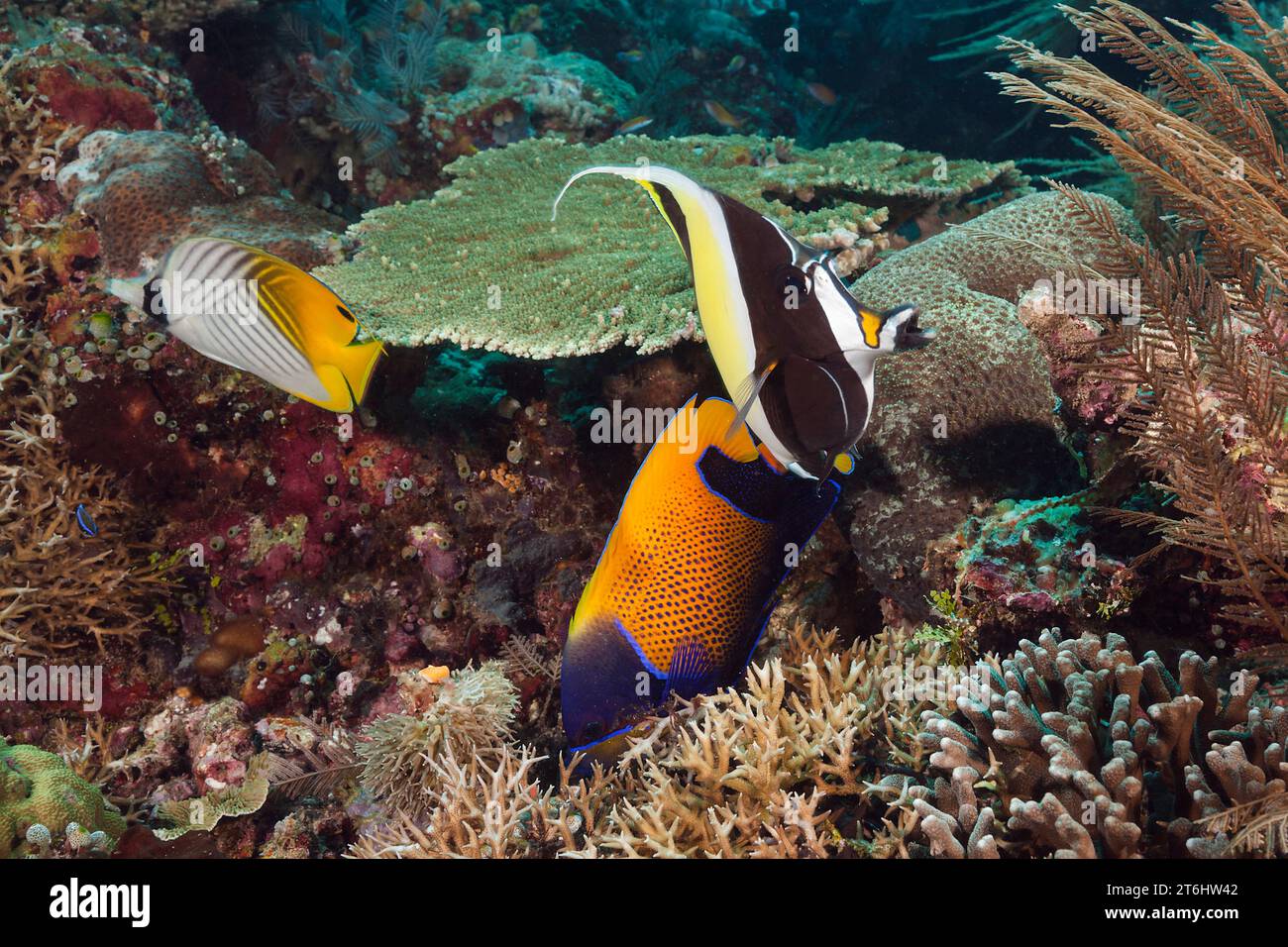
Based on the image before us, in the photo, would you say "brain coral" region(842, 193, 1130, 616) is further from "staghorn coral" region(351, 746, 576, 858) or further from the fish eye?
the fish eye

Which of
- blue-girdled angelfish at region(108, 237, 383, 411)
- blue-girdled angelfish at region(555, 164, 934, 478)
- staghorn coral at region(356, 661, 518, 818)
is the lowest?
staghorn coral at region(356, 661, 518, 818)

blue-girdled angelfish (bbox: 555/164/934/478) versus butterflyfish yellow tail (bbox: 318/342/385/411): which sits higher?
blue-girdled angelfish (bbox: 555/164/934/478)

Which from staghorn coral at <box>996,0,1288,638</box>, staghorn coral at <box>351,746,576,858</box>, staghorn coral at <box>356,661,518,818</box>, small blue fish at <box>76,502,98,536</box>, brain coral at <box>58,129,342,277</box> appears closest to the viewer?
staghorn coral at <box>996,0,1288,638</box>

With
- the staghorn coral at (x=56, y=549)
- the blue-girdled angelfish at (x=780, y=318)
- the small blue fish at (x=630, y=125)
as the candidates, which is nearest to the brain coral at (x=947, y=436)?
the blue-girdled angelfish at (x=780, y=318)

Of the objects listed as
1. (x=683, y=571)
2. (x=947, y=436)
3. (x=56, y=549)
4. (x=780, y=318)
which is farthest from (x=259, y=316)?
(x=947, y=436)

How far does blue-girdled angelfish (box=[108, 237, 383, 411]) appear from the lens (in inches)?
85.4

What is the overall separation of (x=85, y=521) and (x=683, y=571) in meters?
3.15

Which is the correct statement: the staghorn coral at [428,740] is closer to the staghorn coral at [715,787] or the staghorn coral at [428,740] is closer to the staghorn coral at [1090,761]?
the staghorn coral at [715,787]

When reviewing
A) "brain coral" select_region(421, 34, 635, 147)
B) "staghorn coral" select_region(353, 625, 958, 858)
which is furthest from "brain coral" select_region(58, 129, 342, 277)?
"staghorn coral" select_region(353, 625, 958, 858)

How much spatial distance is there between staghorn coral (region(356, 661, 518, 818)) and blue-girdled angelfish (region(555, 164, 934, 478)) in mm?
1894

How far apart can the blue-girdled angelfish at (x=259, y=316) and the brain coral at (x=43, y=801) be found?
184 cm

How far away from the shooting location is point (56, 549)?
349 cm

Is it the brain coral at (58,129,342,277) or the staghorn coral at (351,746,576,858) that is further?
the brain coral at (58,129,342,277)
